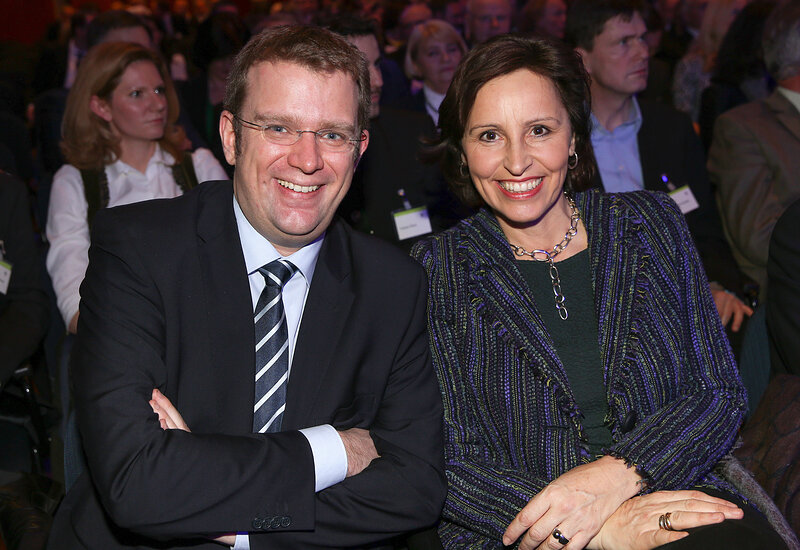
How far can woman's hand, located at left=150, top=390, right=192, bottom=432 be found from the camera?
1705 mm

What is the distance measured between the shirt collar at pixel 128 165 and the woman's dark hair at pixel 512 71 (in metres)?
1.82

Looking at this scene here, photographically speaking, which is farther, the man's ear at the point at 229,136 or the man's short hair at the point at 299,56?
the man's ear at the point at 229,136

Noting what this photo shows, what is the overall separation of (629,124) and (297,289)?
8.64 ft

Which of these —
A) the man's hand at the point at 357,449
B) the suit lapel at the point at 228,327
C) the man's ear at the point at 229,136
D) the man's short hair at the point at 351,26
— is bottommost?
the man's hand at the point at 357,449

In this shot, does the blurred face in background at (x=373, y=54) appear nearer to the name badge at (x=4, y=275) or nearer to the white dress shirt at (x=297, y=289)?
the name badge at (x=4, y=275)

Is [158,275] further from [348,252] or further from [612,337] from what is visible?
[612,337]

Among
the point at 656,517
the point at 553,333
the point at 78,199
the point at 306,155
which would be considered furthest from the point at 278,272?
the point at 78,199

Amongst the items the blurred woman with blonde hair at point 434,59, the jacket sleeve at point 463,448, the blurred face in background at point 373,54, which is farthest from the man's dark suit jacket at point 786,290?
the blurred woman with blonde hair at point 434,59

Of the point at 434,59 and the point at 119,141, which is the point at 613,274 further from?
the point at 434,59

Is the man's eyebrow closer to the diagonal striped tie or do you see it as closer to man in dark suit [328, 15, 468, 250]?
the diagonal striped tie

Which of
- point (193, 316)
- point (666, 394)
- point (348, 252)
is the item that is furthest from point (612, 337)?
point (193, 316)

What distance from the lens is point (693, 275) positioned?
2.17m

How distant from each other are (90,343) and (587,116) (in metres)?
1.43

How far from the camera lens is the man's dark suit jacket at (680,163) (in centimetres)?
389
